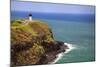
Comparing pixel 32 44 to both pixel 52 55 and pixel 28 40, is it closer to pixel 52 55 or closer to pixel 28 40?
pixel 28 40

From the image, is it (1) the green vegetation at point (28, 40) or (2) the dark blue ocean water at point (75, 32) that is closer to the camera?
(1) the green vegetation at point (28, 40)

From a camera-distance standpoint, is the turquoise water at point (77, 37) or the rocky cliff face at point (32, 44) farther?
the turquoise water at point (77, 37)

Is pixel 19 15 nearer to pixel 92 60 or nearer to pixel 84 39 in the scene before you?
pixel 84 39

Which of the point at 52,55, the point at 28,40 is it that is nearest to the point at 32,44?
the point at 28,40

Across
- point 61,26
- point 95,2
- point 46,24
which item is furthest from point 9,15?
point 95,2
